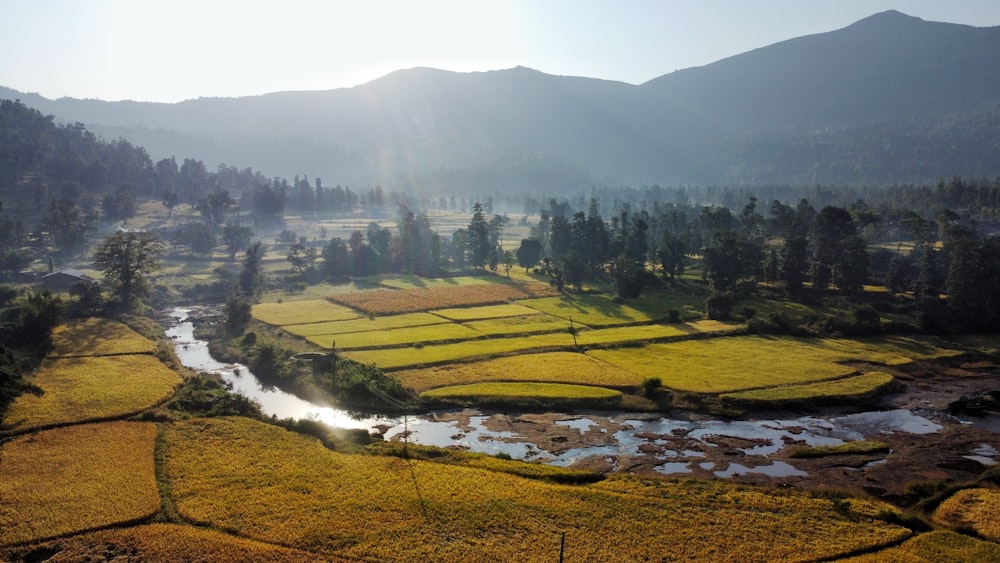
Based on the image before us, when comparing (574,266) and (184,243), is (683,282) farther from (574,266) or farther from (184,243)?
(184,243)

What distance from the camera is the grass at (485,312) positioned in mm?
82062

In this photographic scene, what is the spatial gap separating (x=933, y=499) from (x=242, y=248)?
136 meters

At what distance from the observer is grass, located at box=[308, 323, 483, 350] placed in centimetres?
6781

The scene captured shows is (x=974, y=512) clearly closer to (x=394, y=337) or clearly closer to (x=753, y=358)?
(x=753, y=358)

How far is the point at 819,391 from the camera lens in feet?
173

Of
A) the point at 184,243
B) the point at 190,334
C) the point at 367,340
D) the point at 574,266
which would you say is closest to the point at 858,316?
the point at 574,266

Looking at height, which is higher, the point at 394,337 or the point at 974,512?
the point at 394,337

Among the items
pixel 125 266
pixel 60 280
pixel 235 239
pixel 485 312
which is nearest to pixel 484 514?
pixel 485 312

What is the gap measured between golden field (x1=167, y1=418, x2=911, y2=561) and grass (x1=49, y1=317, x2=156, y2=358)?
2810 cm

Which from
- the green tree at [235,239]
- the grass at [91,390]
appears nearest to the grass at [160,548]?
the grass at [91,390]

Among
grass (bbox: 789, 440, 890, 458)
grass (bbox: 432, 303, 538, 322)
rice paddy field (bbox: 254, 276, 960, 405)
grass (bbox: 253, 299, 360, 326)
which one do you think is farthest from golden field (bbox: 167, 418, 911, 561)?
grass (bbox: 432, 303, 538, 322)

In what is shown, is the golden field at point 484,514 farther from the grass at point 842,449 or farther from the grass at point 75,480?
the grass at point 842,449

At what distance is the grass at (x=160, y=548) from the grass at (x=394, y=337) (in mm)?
36957

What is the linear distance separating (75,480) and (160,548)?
376 inches
